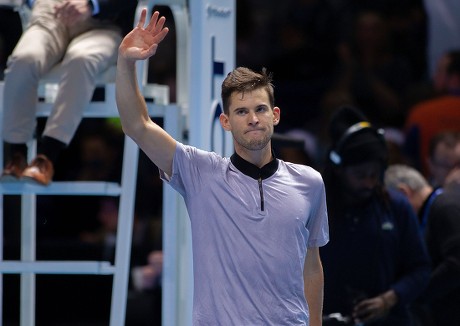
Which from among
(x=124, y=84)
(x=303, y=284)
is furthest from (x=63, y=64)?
(x=303, y=284)

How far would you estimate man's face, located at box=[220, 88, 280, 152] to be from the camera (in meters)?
4.66

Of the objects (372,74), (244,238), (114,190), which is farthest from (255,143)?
(372,74)

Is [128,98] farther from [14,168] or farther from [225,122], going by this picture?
[14,168]

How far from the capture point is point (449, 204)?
666cm

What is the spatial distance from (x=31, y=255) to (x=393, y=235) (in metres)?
1.80

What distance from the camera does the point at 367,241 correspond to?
6.45 metres


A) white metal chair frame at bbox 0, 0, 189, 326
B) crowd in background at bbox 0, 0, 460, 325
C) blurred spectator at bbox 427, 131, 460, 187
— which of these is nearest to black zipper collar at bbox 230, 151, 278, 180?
white metal chair frame at bbox 0, 0, 189, 326

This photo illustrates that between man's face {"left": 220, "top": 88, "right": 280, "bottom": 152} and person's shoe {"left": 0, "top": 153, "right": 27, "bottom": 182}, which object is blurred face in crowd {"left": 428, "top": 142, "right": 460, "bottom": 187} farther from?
man's face {"left": 220, "top": 88, "right": 280, "bottom": 152}

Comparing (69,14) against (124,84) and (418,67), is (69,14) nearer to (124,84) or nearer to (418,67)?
(124,84)

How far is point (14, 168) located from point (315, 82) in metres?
4.72

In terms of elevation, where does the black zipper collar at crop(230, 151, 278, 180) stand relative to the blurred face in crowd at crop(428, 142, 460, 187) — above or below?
below

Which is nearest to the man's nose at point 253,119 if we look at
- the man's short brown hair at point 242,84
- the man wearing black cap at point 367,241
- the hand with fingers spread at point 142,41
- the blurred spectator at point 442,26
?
the man's short brown hair at point 242,84

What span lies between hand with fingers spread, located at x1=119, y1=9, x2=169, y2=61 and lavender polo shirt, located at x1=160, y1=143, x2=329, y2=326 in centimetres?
37

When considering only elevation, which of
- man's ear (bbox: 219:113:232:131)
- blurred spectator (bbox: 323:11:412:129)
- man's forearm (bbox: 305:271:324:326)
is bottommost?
man's forearm (bbox: 305:271:324:326)
